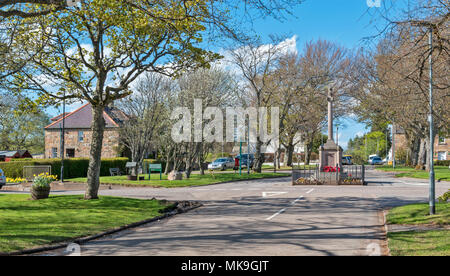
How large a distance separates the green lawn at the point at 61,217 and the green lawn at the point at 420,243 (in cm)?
720

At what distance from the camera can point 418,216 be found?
41.4 feet

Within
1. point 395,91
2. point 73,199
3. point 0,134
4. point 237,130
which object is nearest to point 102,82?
point 73,199

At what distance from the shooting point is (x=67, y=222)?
1232 centimetres

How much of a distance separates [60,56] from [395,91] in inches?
1065

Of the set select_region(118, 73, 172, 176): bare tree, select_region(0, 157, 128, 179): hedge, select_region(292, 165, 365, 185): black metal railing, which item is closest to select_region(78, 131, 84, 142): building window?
select_region(0, 157, 128, 179): hedge

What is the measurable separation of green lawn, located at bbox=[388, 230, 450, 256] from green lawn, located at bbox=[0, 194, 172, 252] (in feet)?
23.6

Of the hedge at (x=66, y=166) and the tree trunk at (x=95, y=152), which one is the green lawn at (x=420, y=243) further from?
the hedge at (x=66, y=166)

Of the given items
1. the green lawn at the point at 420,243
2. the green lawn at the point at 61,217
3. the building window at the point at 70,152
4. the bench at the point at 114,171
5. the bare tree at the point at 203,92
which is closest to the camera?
the green lawn at the point at 420,243

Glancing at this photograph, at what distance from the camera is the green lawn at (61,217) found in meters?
9.88

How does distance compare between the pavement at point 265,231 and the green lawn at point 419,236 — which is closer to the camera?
the green lawn at point 419,236

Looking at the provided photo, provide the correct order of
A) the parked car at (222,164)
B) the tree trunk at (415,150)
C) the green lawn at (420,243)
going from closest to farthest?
the green lawn at (420,243) → the parked car at (222,164) → the tree trunk at (415,150)

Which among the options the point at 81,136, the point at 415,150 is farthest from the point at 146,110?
the point at 415,150

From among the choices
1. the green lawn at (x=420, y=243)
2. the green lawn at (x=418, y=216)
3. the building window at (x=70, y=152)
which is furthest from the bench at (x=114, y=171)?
the green lawn at (x=420, y=243)

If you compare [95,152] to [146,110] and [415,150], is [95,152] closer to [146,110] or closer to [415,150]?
[146,110]
